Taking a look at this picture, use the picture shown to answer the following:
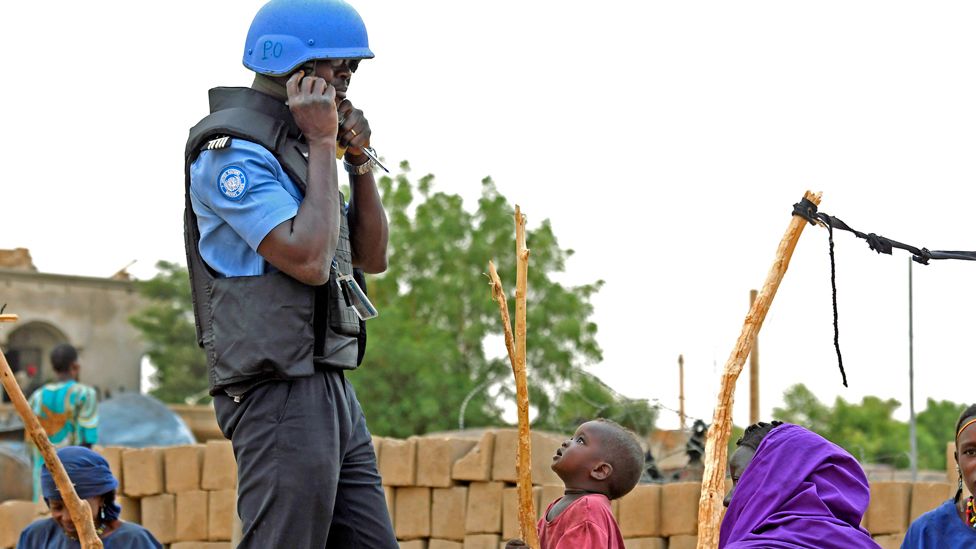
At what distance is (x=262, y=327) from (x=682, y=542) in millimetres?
4335

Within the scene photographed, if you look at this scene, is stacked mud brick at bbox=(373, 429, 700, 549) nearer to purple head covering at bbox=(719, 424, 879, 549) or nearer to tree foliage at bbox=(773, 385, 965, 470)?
purple head covering at bbox=(719, 424, 879, 549)

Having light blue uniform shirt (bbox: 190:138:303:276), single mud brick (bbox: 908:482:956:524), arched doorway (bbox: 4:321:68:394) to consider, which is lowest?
single mud brick (bbox: 908:482:956:524)

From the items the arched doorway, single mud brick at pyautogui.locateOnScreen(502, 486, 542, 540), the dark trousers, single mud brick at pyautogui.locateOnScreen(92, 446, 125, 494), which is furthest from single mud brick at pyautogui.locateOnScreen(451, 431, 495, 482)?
the arched doorway

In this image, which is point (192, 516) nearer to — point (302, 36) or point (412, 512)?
point (412, 512)

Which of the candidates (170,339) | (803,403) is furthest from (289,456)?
(170,339)

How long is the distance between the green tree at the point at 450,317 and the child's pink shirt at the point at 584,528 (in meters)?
23.1

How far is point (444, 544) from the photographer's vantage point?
28.3 feet

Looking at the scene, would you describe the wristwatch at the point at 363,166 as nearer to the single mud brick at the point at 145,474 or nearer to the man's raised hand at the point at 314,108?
the man's raised hand at the point at 314,108

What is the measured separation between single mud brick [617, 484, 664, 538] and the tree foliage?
28.8m

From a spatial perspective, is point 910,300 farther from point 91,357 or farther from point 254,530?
point 91,357

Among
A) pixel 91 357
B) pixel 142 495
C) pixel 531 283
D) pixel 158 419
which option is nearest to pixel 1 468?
pixel 158 419

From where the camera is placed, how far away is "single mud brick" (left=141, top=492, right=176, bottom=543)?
9.45m

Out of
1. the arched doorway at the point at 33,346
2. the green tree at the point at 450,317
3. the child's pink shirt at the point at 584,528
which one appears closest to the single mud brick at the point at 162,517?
the child's pink shirt at the point at 584,528

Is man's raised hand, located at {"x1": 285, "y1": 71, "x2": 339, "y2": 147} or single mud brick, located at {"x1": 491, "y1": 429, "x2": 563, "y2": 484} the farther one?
single mud brick, located at {"x1": 491, "y1": 429, "x2": 563, "y2": 484}
